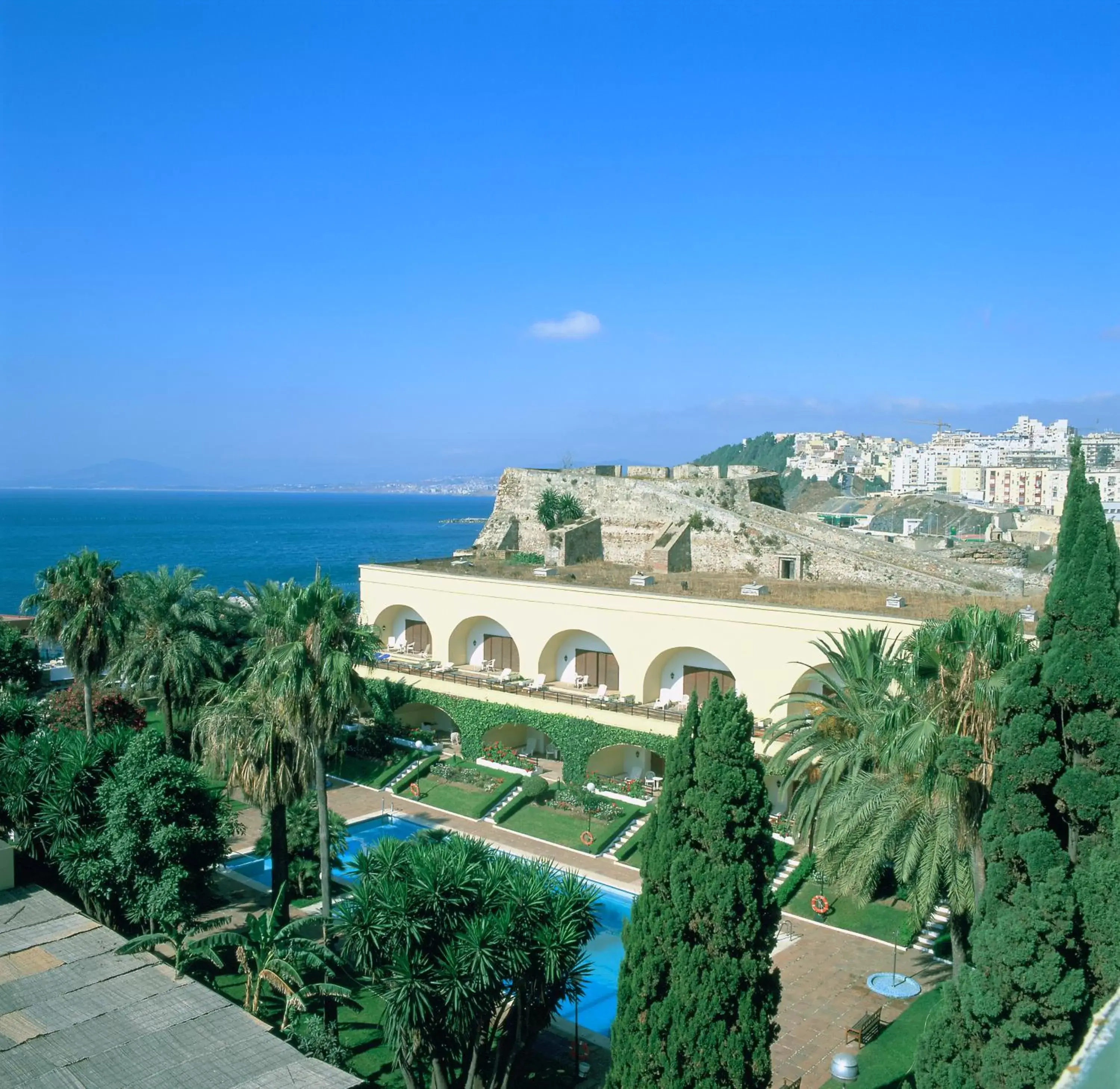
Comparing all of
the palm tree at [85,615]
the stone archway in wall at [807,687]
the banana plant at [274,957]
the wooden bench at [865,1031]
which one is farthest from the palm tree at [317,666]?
the stone archway in wall at [807,687]

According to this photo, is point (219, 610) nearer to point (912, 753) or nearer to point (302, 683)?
point (302, 683)

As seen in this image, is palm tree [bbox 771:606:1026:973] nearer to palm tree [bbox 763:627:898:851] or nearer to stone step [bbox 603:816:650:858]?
palm tree [bbox 763:627:898:851]

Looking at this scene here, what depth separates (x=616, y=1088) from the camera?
12.9m

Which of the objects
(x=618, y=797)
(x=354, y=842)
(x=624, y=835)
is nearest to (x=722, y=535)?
(x=618, y=797)

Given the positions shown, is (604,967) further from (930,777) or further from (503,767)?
(503,767)

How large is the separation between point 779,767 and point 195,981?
1098cm

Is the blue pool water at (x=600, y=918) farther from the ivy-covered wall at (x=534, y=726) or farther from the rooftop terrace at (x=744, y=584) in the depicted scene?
the rooftop terrace at (x=744, y=584)

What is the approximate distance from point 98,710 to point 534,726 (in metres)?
12.3

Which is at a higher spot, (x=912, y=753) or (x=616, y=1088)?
(x=912, y=753)

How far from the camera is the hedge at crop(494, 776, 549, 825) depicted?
89.4 feet

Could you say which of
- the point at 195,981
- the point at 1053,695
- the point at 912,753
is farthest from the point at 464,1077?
the point at 1053,695

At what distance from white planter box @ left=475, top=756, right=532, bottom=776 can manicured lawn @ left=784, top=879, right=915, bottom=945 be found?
943 centimetres

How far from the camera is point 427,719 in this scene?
34.9 metres

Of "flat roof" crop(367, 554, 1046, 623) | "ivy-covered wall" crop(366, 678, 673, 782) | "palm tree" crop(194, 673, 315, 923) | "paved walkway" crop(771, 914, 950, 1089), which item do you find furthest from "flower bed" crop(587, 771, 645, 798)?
"palm tree" crop(194, 673, 315, 923)
